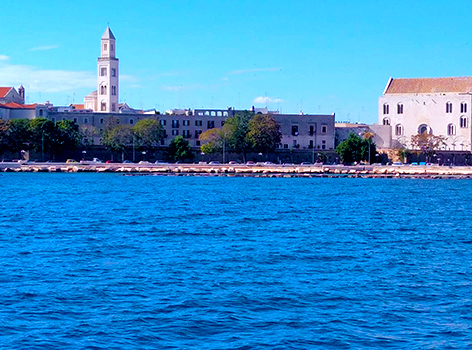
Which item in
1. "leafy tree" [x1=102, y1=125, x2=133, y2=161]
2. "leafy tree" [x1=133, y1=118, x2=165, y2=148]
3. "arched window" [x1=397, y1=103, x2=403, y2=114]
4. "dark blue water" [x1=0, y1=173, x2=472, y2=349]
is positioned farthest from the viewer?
"arched window" [x1=397, y1=103, x2=403, y2=114]

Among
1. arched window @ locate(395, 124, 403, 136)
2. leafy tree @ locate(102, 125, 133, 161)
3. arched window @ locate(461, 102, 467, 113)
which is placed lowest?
leafy tree @ locate(102, 125, 133, 161)

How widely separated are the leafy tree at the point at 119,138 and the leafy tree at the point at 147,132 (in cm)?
92

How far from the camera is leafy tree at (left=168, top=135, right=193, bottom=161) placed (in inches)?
4080

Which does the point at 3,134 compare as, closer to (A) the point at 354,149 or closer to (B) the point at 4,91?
(B) the point at 4,91

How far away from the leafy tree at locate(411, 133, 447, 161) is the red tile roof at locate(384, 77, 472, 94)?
297 inches

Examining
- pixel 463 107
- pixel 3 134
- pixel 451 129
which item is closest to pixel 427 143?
pixel 451 129

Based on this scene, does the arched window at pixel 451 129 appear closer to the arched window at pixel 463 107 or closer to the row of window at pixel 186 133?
the arched window at pixel 463 107

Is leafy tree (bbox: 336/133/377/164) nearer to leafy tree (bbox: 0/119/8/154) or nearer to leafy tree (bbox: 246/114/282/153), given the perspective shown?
leafy tree (bbox: 246/114/282/153)

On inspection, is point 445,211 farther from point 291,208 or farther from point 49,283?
point 49,283

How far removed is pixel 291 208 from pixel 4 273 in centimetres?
2608

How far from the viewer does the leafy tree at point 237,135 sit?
4063 inches

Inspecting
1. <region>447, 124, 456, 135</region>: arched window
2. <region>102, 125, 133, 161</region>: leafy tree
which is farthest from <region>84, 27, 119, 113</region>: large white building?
<region>447, 124, 456, 135</region>: arched window

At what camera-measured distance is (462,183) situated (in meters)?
80.9

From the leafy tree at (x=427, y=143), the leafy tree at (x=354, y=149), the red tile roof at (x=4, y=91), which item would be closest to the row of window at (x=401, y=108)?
the leafy tree at (x=427, y=143)
